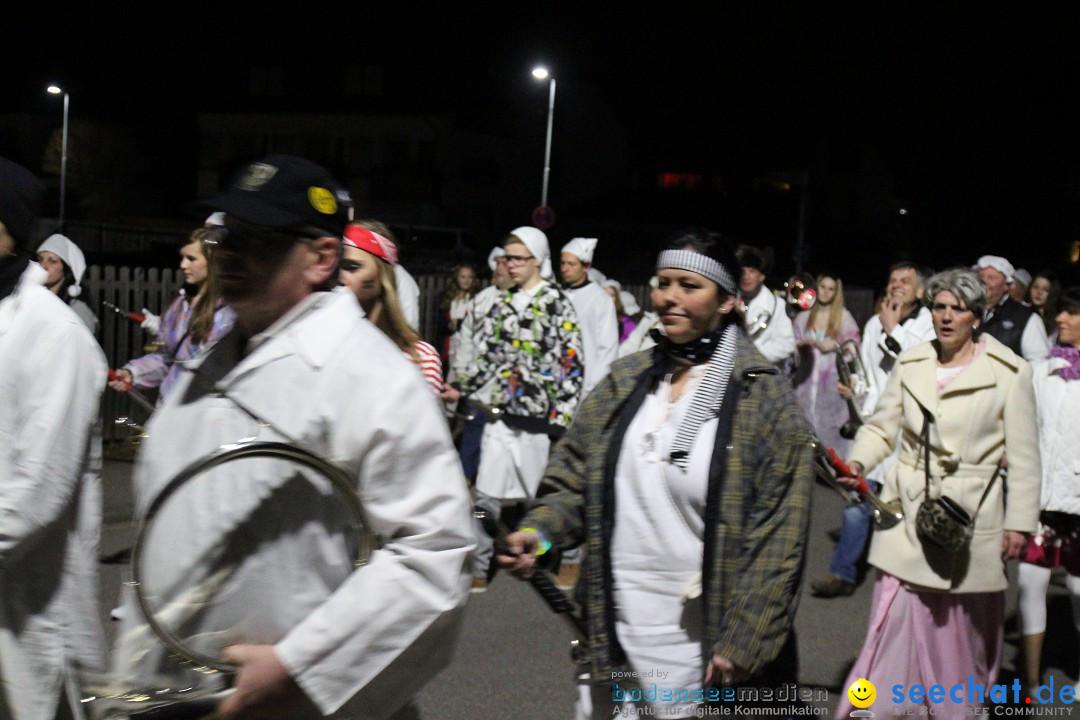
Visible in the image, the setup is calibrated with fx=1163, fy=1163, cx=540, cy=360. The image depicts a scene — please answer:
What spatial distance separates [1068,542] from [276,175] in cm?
528

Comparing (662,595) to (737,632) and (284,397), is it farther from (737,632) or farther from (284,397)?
(284,397)

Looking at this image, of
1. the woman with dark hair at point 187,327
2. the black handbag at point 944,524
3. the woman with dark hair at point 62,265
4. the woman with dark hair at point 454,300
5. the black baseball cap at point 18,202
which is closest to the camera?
the black baseball cap at point 18,202

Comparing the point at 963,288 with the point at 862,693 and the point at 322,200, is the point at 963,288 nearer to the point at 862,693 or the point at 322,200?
the point at 862,693

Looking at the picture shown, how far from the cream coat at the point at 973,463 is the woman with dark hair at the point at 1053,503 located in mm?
956

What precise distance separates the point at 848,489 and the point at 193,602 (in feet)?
9.66

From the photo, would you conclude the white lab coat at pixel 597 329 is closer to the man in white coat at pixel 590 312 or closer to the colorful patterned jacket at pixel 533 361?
the man in white coat at pixel 590 312

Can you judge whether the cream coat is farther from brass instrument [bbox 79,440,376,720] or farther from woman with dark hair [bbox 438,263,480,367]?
woman with dark hair [bbox 438,263,480,367]

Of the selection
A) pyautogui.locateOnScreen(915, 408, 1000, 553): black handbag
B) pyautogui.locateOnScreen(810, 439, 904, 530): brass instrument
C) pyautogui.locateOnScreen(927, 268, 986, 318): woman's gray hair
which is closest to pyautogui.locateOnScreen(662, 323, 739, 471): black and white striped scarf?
pyautogui.locateOnScreen(810, 439, 904, 530): brass instrument

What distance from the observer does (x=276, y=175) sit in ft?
6.90

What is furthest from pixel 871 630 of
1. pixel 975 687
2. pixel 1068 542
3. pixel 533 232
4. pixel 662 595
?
pixel 533 232

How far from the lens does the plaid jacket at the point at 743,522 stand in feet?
10.5

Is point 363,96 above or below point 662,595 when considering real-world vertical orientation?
above

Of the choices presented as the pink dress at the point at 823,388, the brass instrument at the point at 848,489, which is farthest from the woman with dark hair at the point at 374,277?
the pink dress at the point at 823,388

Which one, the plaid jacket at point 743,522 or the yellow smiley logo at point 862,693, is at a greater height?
the plaid jacket at point 743,522
